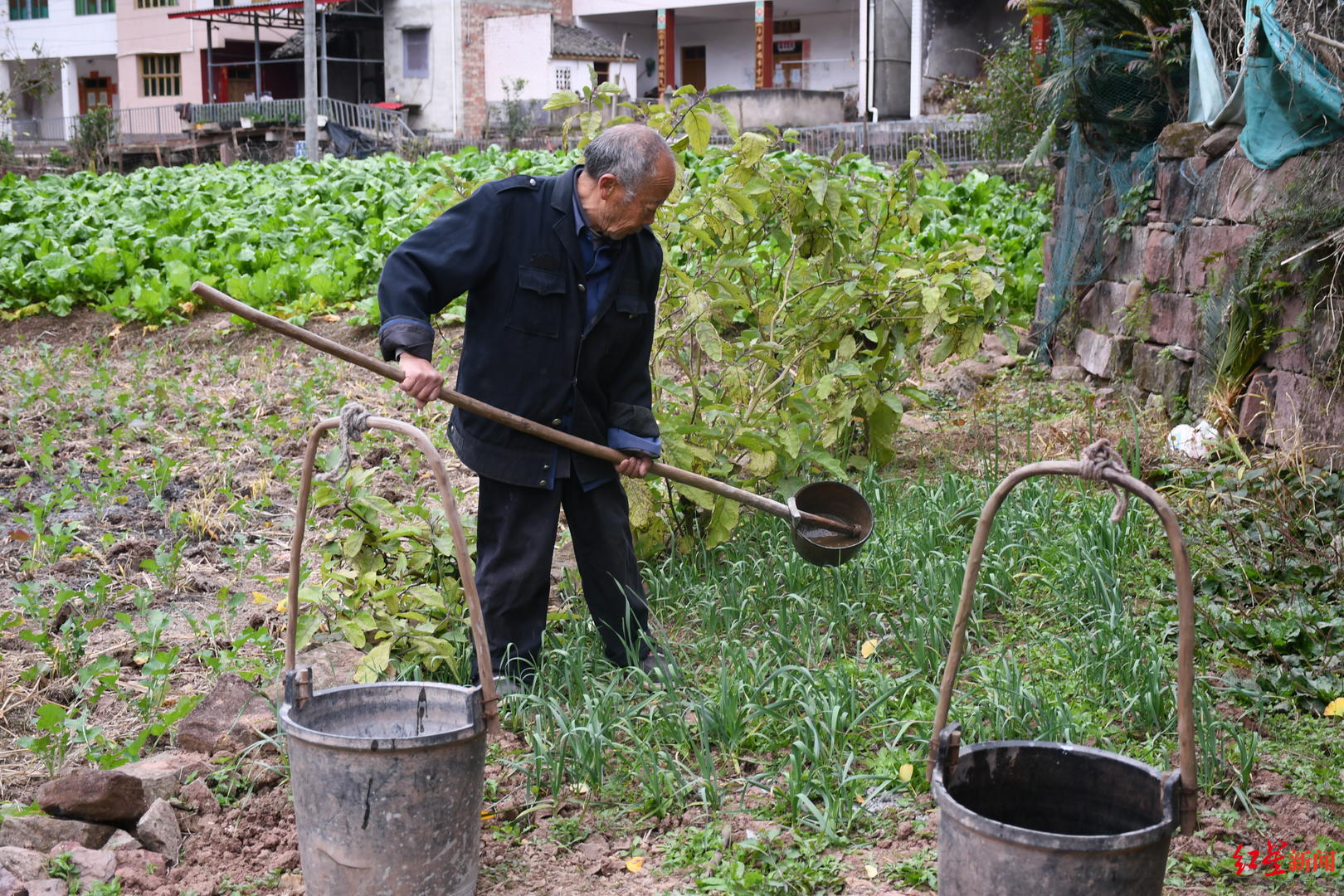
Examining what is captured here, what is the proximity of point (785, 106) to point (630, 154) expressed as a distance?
22.3 m

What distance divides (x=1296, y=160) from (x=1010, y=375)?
3018 millimetres

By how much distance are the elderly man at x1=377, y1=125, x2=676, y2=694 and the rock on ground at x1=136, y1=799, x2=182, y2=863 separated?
1.03 meters

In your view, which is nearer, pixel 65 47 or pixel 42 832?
pixel 42 832

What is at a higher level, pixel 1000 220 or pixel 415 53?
pixel 415 53

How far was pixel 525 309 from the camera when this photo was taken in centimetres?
359

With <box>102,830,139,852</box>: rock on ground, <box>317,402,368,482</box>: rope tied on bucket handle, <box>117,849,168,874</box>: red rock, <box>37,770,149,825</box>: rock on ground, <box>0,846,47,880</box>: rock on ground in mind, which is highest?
<box>317,402,368,482</box>: rope tied on bucket handle

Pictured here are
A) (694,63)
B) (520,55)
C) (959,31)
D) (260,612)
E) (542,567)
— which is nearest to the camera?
(542,567)

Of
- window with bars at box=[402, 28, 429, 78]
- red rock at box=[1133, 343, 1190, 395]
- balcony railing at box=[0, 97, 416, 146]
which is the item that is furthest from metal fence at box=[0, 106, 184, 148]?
red rock at box=[1133, 343, 1190, 395]

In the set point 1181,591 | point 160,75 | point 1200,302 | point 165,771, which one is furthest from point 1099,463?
point 160,75

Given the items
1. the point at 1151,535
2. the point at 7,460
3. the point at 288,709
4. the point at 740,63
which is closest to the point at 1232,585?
the point at 1151,535

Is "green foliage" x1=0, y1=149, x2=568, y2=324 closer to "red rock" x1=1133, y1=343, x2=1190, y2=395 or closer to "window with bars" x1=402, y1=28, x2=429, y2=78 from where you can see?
"red rock" x1=1133, y1=343, x2=1190, y2=395

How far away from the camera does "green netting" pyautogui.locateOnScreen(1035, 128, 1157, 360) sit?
815 centimetres

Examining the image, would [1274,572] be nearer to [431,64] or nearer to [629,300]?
[629,300]

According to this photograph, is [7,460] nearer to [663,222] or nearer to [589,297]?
[663,222]
